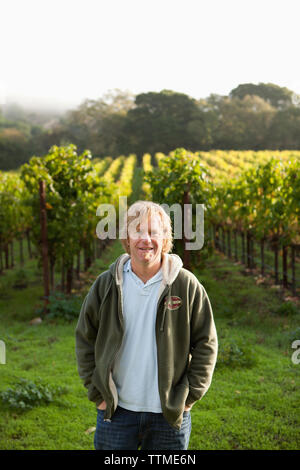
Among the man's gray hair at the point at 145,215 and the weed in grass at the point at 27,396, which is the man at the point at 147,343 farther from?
the weed in grass at the point at 27,396

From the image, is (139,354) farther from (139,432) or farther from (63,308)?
(63,308)

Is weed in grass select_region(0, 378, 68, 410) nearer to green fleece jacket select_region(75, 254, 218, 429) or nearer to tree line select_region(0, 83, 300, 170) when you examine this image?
green fleece jacket select_region(75, 254, 218, 429)

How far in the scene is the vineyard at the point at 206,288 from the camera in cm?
499

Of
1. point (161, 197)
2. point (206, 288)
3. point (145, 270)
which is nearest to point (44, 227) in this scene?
point (161, 197)

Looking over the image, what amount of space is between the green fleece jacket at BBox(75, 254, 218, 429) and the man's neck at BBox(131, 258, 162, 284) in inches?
1.9

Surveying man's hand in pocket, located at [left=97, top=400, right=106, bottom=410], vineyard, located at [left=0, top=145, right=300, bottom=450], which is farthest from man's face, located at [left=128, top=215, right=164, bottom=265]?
vineyard, located at [left=0, top=145, right=300, bottom=450]

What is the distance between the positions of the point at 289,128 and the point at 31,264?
33362 mm

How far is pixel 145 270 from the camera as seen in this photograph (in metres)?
2.59

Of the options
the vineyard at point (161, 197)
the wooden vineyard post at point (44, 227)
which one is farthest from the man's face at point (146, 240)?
the wooden vineyard post at point (44, 227)

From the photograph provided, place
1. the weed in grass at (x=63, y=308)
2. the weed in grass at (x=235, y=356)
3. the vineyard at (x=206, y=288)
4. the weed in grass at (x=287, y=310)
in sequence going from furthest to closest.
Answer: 1. the weed in grass at (x=63, y=308)
2. the weed in grass at (x=287, y=310)
3. the weed in grass at (x=235, y=356)
4. the vineyard at (x=206, y=288)

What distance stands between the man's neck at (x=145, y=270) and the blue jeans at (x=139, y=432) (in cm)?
72

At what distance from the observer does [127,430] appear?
2500mm
